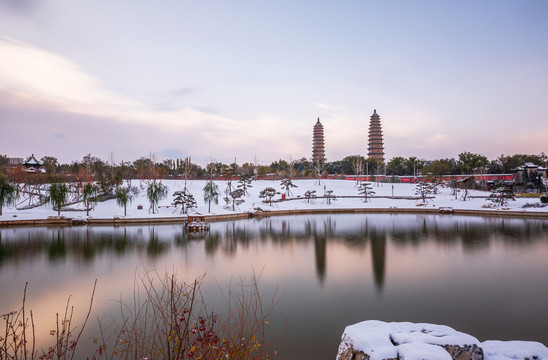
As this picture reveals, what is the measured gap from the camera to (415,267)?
11859mm

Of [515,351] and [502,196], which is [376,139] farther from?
[515,351]

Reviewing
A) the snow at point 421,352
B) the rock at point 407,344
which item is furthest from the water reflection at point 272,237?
the snow at point 421,352

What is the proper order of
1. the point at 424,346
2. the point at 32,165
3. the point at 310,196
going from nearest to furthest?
the point at 424,346, the point at 310,196, the point at 32,165

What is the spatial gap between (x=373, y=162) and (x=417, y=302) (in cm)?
5485

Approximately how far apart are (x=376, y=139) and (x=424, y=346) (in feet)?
209

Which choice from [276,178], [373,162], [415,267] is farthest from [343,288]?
[373,162]

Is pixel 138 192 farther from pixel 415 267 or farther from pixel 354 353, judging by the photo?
pixel 354 353

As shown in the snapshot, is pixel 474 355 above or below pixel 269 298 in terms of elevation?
above

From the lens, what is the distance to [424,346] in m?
3.23

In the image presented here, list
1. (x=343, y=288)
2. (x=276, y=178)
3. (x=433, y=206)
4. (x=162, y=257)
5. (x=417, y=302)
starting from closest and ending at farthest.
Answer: (x=417, y=302) → (x=343, y=288) → (x=162, y=257) → (x=433, y=206) → (x=276, y=178)

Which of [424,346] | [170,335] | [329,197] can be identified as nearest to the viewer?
[170,335]

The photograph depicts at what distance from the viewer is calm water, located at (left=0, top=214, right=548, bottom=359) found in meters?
7.22

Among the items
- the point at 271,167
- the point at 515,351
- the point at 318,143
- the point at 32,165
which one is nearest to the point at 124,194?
the point at 32,165

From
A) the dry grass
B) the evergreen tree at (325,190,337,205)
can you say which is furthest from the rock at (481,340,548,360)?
the evergreen tree at (325,190,337,205)
